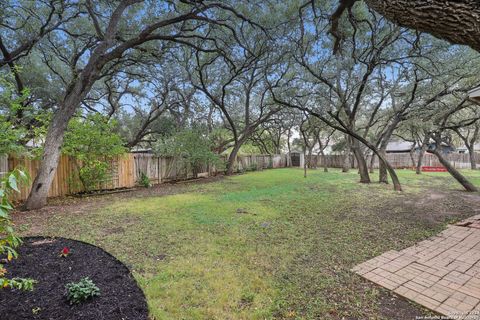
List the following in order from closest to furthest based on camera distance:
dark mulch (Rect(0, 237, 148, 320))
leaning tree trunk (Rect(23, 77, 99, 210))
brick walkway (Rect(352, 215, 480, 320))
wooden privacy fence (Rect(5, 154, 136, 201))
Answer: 1. dark mulch (Rect(0, 237, 148, 320))
2. brick walkway (Rect(352, 215, 480, 320))
3. leaning tree trunk (Rect(23, 77, 99, 210))
4. wooden privacy fence (Rect(5, 154, 136, 201))

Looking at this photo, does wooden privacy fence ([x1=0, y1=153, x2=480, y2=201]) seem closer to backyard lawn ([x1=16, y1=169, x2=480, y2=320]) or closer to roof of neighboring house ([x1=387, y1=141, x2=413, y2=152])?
backyard lawn ([x1=16, y1=169, x2=480, y2=320])

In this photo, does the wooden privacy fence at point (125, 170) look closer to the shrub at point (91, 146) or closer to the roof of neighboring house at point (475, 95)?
the shrub at point (91, 146)

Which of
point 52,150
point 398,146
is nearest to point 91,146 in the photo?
point 52,150

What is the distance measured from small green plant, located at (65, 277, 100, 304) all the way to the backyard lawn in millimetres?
469

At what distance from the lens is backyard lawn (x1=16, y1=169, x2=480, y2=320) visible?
2.10 meters

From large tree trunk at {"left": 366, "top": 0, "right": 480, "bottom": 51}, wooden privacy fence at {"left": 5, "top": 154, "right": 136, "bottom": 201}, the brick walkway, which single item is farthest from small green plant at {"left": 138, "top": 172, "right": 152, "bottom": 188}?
large tree trunk at {"left": 366, "top": 0, "right": 480, "bottom": 51}

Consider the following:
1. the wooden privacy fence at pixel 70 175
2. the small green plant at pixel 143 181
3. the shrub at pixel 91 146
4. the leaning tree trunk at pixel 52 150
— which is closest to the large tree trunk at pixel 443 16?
the wooden privacy fence at pixel 70 175

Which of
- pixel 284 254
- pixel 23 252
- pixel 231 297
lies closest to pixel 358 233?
pixel 284 254

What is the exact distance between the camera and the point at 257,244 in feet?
11.3

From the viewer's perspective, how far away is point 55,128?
5699mm

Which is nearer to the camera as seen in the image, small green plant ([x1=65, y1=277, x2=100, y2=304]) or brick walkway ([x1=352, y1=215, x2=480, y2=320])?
small green plant ([x1=65, y1=277, x2=100, y2=304])

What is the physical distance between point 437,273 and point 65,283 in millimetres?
3744

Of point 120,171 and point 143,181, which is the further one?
point 143,181

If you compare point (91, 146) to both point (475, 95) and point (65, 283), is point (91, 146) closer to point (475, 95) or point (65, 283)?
point (65, 283)
